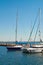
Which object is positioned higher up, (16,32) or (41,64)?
(16,32)

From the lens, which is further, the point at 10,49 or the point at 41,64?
the point at 10,49

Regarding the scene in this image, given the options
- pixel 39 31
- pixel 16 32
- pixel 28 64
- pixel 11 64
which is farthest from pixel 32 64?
pixel 16 32

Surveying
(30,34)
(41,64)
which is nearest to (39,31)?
(30,34)

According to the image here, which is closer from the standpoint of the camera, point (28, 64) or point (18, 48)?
point (28, 64)

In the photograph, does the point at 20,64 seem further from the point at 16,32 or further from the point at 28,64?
the point at 16,32

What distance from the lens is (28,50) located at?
190ft

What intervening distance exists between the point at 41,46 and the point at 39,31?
22.1 feet

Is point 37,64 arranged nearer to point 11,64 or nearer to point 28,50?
point 11,64

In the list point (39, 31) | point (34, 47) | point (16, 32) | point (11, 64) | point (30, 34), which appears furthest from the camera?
point (16, 32)

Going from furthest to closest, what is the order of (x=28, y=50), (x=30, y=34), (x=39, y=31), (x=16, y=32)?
(x=16, y=32) < (x=30, y=34) < (x=39, y=31) < (x=28, y=50)

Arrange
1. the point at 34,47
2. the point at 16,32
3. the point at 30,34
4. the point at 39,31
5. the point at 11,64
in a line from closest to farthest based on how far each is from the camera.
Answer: the point at 11,64, the point at 34,47, the point at 39,31, the point at 30,34, the point at 16,32

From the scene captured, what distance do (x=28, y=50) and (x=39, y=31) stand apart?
1294 centimetres

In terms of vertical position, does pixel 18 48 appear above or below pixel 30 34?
below

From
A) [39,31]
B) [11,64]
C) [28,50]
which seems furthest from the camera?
[39,31]
